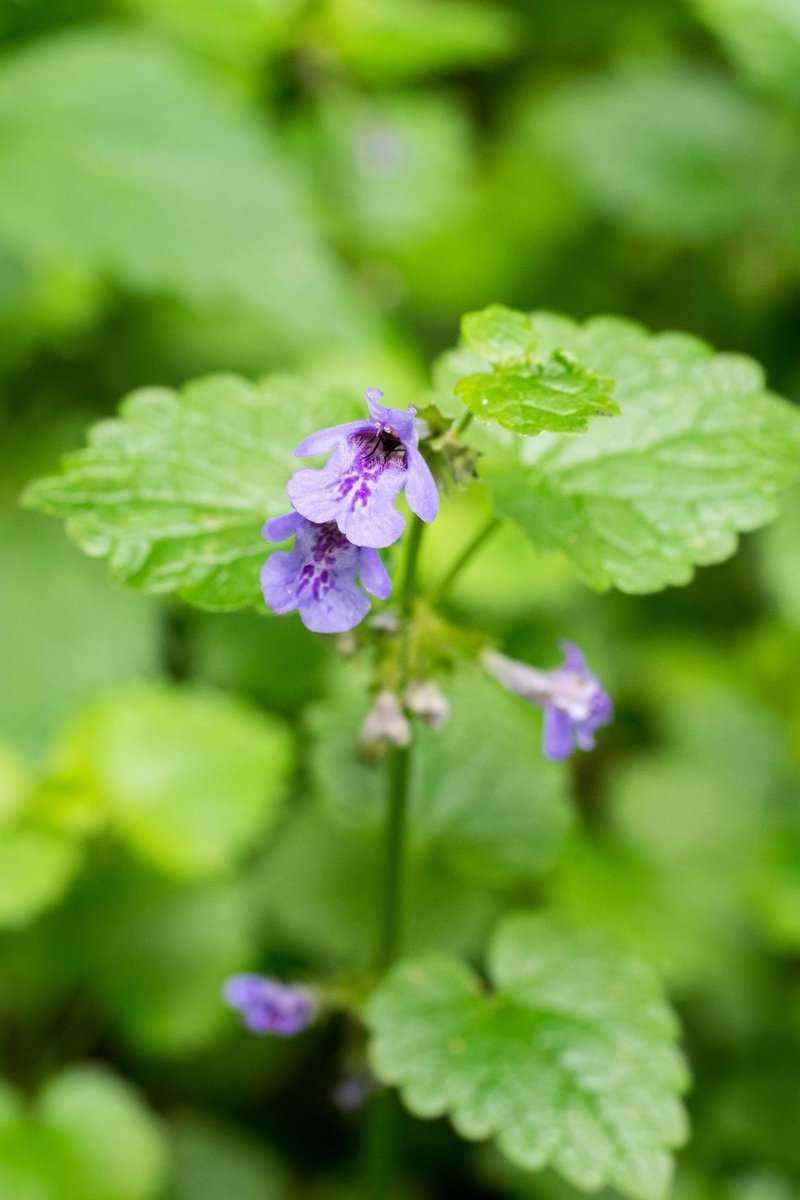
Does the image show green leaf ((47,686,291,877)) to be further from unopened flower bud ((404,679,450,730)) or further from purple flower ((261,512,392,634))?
purple flower ((261,512,392,634))

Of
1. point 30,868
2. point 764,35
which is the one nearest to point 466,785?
point 30,868

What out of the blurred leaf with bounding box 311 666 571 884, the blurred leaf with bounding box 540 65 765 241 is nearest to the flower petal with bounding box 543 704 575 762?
the blurred leaf with bounding box 311 666 571 884

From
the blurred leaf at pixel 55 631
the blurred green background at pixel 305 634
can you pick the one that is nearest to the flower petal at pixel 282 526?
the blurred green background at pixel 305 634

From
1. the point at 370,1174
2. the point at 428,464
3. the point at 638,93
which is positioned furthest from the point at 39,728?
the point at 638,93

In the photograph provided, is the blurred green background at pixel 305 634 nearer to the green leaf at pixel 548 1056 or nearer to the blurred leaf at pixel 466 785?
the blurred leaf at pixel 466 785

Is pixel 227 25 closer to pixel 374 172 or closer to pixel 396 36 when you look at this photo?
pixel 396 36

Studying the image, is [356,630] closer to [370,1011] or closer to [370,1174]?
[370,1011]
